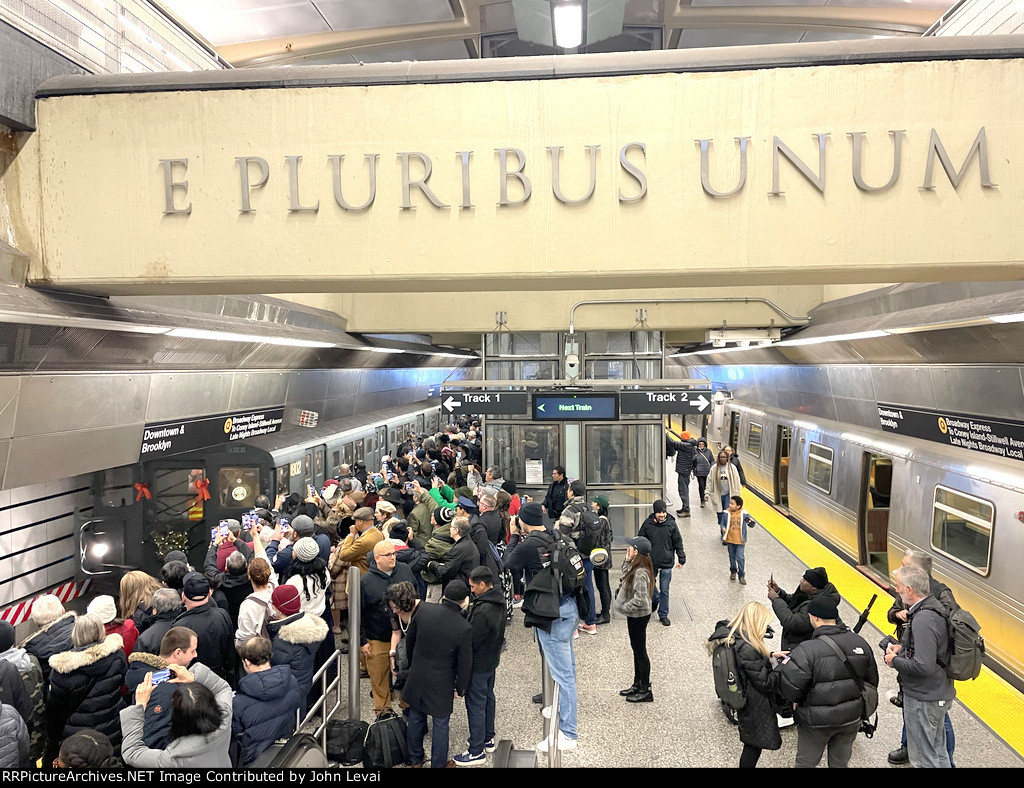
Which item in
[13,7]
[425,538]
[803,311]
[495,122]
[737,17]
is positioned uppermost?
[737,17]

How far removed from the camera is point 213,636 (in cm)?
509

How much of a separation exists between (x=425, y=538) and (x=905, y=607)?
5.23 m

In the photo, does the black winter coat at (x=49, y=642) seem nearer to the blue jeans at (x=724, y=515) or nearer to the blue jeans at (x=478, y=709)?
the blue jeans at (x=478, y=709)

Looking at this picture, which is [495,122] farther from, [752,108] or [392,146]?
[752,108]

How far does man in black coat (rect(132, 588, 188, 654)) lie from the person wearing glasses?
146 cm

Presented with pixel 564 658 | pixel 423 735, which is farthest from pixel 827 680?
pixel 423 735

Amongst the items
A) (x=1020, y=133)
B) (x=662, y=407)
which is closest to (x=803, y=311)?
(x=662, y=407)

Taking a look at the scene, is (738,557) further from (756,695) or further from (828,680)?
(828,680)

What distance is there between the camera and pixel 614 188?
3.75m

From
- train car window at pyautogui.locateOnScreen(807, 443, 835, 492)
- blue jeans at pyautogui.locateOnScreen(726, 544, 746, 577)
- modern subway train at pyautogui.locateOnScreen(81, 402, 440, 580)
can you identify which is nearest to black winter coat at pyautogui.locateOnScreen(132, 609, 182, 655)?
modern subway train at pyautogui.locateOnScreen(81, 402, 440, 580)

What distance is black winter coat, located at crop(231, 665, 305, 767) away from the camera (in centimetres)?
412

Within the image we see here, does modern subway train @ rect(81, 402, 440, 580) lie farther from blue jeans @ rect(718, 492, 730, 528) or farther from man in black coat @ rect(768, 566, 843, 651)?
man in black coat @ rect(768, 566, 843, 651)

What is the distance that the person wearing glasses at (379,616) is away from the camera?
5898 millimetres

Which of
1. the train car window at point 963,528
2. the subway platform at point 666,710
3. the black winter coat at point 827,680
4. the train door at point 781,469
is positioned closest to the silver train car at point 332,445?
the subway platform at point 666,710
